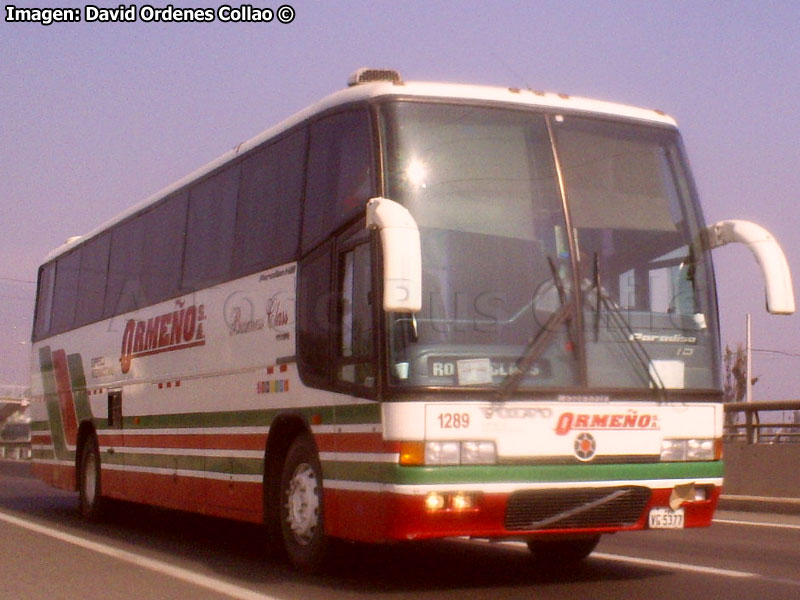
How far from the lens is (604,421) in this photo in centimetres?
935

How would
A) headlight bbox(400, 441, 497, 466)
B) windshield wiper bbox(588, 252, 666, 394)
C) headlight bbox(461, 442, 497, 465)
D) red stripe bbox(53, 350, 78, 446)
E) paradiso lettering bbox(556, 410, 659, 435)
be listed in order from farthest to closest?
1. red stripe bbox(53, 350, 78, 446)
2. windshield wiper bbox(588, 252, 666, 394)
3. paradiso lettering bbox(556, 410, 659, 435)
4. headlight bbox(461, 442, 497, 465)
5. headlight bbox(400, 441, 497, 466)

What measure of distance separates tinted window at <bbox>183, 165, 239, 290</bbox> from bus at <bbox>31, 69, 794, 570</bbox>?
113 centimetres

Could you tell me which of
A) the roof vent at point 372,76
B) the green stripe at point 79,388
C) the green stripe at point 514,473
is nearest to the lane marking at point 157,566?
the green stripe at point 514,473

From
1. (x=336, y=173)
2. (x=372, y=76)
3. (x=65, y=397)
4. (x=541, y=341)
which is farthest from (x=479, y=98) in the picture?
(x=65, y=397)

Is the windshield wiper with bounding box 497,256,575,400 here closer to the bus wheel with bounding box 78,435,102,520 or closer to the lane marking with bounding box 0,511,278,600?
the lane marking with bounding box 0,511,278,600

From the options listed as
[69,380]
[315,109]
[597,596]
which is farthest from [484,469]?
[69,380]

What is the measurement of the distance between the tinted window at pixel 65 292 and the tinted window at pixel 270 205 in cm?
684

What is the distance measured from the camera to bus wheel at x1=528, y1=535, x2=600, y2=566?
11008mm

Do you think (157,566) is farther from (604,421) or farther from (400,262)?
(400,262)

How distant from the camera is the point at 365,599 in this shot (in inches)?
354

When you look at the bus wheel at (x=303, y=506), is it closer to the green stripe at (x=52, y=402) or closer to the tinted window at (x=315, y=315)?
the tinted window at (x=315, y=315)

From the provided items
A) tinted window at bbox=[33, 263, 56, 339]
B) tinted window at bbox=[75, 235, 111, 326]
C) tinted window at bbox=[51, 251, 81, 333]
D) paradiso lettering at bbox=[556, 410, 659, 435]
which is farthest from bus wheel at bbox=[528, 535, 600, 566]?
tinted window at bbox=[33, 263, 56, 339]

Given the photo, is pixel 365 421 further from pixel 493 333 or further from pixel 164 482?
pixel 164 482

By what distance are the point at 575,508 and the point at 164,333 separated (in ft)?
20.8
